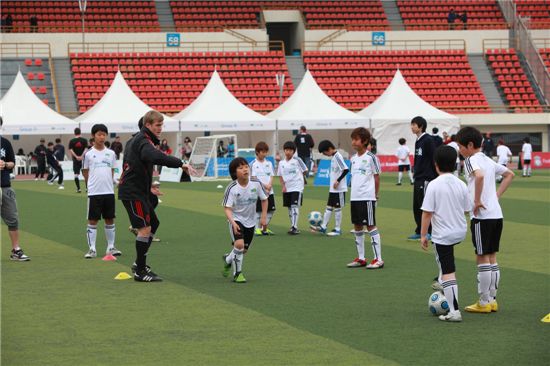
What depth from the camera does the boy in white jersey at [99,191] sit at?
14.9 meters

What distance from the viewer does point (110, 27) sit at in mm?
56812

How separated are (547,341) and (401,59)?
50.0m

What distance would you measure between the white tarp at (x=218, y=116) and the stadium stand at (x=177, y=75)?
26.8 ft

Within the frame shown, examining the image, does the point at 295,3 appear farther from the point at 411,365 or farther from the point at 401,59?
the point at 411,365

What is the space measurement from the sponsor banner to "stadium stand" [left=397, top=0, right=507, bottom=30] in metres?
14.8

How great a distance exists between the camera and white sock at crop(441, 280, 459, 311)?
372 inches

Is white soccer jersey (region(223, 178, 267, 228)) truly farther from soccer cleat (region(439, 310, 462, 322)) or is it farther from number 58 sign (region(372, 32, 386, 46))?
number 58 sign (region(372, 32, 386, 46))

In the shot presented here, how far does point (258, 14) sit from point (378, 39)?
750 cm

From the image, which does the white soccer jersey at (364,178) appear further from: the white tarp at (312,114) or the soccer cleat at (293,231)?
the white tarp at (312,114)

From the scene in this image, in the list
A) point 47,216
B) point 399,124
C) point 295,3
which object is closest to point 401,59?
point 295,3

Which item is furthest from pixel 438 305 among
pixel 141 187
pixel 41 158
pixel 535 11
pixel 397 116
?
pixel 535 11

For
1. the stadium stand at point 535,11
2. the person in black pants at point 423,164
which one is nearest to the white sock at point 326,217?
the person in black pants at point 423,164

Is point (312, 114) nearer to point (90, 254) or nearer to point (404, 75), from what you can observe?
point (404, 75)

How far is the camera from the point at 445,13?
2479 inches
